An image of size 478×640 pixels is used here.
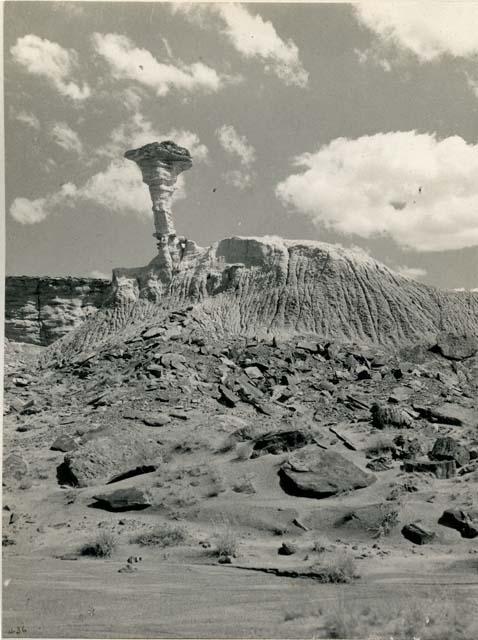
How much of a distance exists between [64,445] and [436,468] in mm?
9659

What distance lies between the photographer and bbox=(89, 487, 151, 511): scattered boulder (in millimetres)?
12719

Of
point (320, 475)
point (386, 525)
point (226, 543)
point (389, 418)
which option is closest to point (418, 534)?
point (386, 525)

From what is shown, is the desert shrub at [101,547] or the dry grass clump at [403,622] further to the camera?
the desert shrub at [101,547]

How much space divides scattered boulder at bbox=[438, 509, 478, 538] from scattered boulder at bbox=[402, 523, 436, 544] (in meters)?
0.57

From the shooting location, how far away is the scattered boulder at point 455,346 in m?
26.0

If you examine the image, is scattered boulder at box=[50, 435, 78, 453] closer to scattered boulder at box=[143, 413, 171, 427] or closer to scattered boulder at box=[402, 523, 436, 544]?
scattered boulder at box=[143, 413, 171, 427]

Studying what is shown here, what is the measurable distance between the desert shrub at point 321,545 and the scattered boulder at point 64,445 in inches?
328

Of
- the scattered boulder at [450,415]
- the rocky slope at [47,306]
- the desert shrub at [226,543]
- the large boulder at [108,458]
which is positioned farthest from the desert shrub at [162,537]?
the rocky slope at [47,306]

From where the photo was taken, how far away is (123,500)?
1284 centimetres

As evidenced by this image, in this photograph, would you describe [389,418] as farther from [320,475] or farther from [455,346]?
[455,346]

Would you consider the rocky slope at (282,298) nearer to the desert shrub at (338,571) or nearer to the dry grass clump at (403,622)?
the desert shrub at (338,571)

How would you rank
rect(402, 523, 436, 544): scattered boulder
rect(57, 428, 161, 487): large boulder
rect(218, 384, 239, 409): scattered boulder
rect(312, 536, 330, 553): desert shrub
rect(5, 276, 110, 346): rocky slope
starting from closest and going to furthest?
rect(312, 536, 330, 553): desert shrub < rect(402, 523, 436, 544): scattered boulder < rect(57, 428, 161, 487): large boulder < rect(218, 384, 239, 409): scattered boulder < rect(5, 276, 110, 346): rocky slope

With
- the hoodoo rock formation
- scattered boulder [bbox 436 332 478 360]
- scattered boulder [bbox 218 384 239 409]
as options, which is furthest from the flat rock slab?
the hoodoo rock formation

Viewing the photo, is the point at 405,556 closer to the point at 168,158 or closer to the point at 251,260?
the point at 251,260
